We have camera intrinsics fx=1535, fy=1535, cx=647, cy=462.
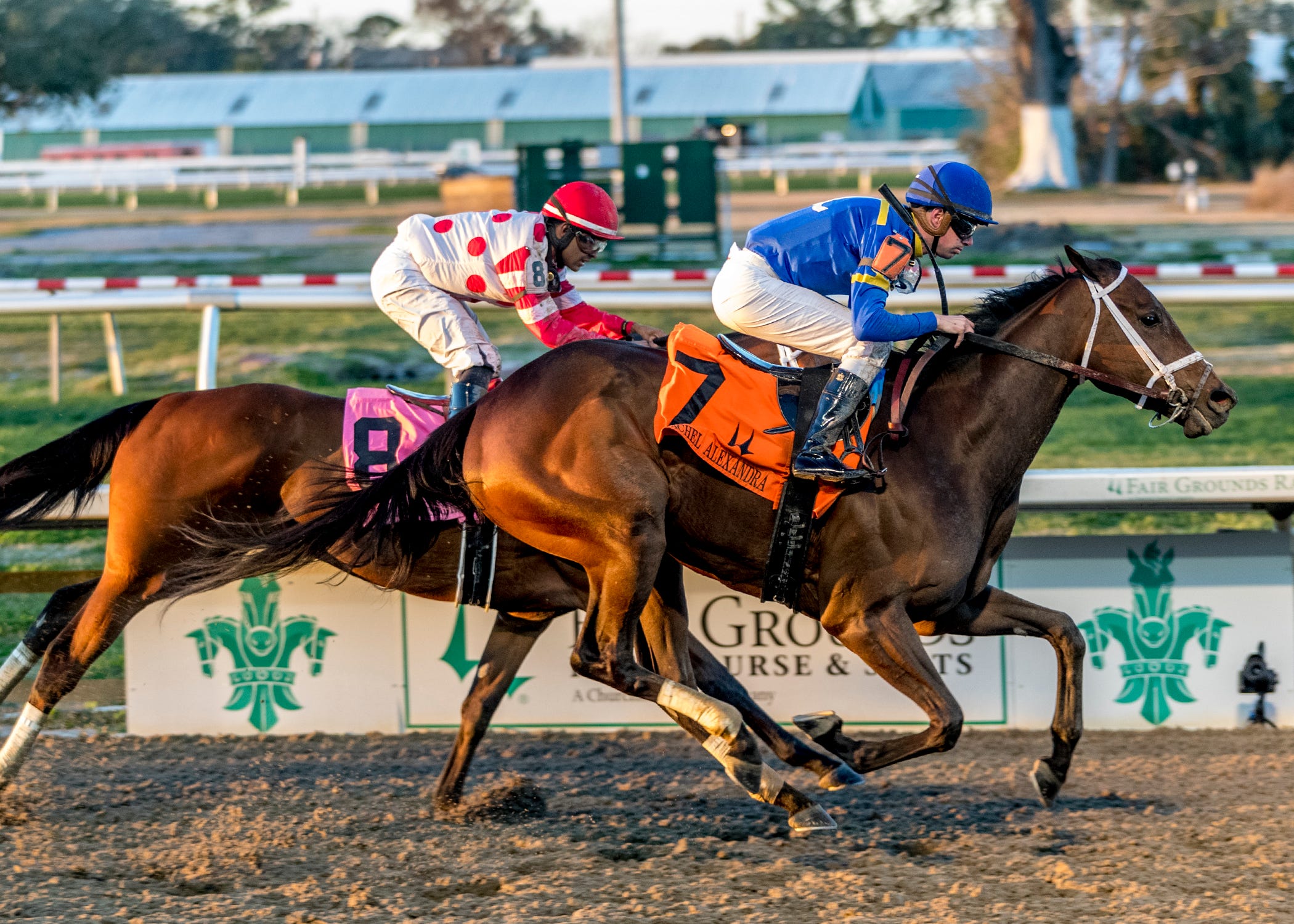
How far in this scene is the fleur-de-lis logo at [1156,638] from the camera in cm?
529

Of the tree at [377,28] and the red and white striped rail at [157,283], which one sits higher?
the tree at [377,28]

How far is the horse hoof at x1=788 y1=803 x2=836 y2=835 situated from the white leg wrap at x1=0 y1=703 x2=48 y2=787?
7.30 ft

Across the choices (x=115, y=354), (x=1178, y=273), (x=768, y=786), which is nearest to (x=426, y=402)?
(x=768, y=786)

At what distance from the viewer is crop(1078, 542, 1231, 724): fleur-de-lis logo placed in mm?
5285

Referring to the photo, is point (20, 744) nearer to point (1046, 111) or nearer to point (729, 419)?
point (729, 419)

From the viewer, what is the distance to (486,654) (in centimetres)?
465

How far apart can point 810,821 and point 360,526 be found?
1.45 metres

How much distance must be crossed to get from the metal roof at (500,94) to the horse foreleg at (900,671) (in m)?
34.0

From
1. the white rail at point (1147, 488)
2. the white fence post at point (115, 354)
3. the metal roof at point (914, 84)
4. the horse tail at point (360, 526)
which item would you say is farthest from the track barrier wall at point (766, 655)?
the metal roof at point (914, 84)

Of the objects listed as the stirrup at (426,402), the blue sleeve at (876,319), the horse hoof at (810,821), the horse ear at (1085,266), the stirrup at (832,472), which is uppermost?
the horse ear at (1085,266)

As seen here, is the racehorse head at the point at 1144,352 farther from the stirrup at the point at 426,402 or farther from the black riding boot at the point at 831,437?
the stirrup at the point at 426,402

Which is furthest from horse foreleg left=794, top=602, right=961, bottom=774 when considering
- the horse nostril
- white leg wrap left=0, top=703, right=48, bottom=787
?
white leg wrap left=0, top=703, right=48, bottom=787

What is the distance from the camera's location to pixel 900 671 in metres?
3.94

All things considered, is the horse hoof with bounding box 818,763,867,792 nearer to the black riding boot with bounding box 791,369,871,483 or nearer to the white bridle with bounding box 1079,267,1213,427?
the black riding boot with bounding box 791,369,871,483
